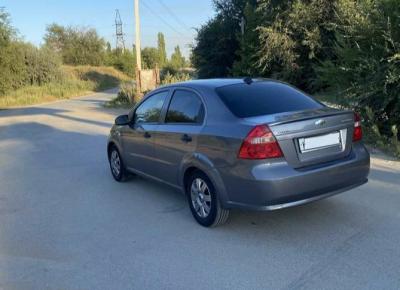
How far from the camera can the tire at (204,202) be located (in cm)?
504

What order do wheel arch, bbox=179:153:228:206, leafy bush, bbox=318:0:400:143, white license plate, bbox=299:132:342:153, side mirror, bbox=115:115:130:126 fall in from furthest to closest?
leafy bush, bbox=318:0:400:143
side mirror, bbox=115:115:130:126
wheel arch, bbox=179:153:228:206
white license plate, bbox=299:132:342:153

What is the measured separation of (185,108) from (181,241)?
1.65 m

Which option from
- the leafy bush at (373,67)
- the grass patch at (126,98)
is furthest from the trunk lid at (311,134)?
the grass patch at (126,98)

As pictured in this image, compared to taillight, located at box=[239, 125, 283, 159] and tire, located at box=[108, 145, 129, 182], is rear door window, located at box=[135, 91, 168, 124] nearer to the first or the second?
tire, located at box=[108, 145, 129, 182]

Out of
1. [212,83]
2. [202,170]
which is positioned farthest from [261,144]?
[212,83]

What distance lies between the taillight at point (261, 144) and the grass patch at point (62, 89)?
104ft

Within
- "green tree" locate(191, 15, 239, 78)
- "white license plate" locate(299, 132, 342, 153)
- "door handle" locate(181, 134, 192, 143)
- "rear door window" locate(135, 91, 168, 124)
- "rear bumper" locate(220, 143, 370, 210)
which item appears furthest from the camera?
"green tree" locate(191, 15, 239, 78)

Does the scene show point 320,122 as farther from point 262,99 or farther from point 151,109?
point 151,109

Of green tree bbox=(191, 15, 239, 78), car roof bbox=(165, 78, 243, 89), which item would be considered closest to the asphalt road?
car roof bbox=(165, 78, 243, 89)

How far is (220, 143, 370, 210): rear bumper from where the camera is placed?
447cm

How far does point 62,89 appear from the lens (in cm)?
4069

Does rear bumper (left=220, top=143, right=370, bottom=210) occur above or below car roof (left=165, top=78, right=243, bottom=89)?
below

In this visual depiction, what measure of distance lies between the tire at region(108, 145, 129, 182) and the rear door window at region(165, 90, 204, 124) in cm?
177

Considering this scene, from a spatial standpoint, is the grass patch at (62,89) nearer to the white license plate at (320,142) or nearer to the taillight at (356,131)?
the taillight at (356,131)
